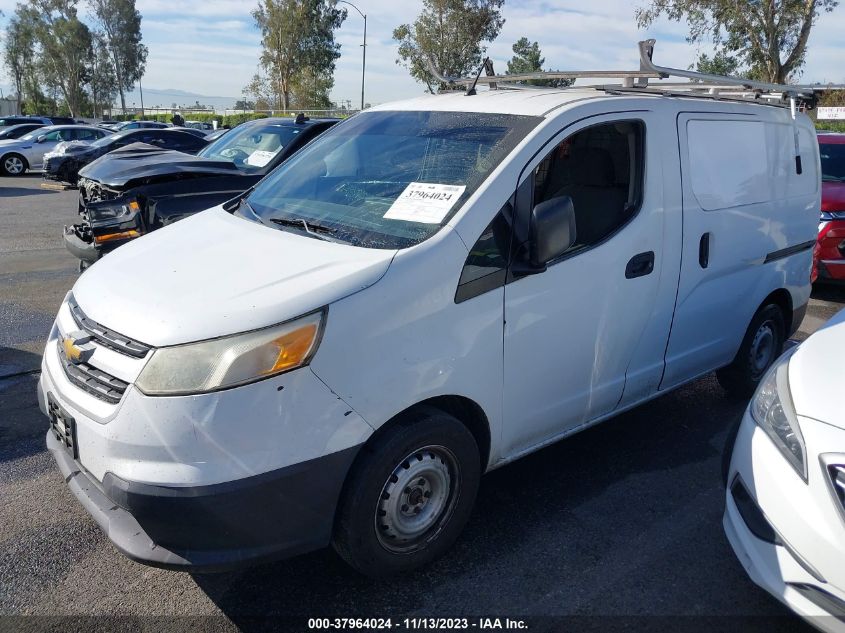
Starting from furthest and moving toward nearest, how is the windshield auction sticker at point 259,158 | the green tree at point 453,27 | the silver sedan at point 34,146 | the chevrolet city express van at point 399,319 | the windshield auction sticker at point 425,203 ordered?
the green tree at point 453,27 → the silver sedan at point 34,146 → the windshield auction sticker at point 259,158 → the windshield auction sticker at point 425,203 → the chevrolet city express van at point 399,319

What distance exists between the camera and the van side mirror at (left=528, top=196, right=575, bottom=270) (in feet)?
9.65

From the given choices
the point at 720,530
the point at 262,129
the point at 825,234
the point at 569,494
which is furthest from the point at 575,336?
the point at 262,129

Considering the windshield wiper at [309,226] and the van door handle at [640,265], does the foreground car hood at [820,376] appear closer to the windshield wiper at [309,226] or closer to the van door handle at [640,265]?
the van door handle at [640,265]

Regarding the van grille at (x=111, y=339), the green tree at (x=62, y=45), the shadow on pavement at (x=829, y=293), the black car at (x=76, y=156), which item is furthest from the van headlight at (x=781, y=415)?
the green tree at (x=62, y=45)

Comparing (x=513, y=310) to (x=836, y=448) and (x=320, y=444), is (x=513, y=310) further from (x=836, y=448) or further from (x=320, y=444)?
(x=836, y=448)

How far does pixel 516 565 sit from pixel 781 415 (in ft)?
4.01

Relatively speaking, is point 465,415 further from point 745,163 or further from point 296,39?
point 296,39

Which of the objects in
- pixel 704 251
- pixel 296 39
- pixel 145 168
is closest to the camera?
pixel 704 251

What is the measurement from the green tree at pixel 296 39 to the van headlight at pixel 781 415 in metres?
50.2

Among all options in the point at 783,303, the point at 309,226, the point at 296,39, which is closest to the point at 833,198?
the point at 783,303

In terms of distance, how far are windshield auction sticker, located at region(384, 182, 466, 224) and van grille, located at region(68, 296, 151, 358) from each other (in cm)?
Answer: 114

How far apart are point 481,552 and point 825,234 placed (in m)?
6.32

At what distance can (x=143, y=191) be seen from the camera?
239 inches

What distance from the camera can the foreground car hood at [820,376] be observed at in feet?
8.09
